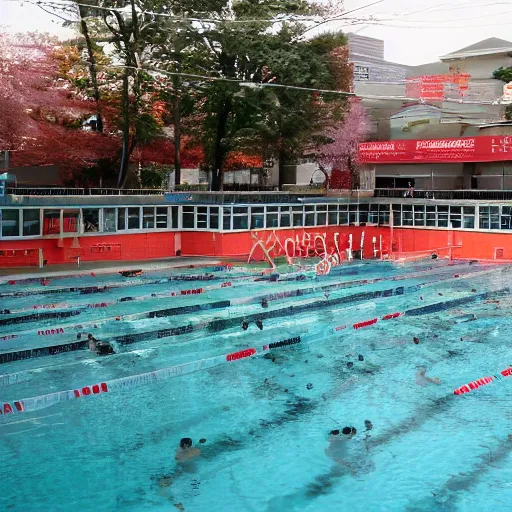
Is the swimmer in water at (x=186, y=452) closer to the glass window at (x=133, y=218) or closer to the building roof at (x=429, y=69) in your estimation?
the glass window at (x=133, y=218)

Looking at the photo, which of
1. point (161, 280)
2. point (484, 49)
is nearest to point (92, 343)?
point (161, 280)

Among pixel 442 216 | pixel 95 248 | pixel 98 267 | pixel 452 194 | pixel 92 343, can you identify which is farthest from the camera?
pixel 452 194

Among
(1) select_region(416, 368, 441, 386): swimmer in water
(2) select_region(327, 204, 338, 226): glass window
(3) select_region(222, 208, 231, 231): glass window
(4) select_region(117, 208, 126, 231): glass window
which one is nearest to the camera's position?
(1) select_region(416, 368, 441, 386): swimmer in water

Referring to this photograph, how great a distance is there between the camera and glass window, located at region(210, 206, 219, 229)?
2828 centimetres

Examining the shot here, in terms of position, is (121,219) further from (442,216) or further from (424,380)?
(424,380)

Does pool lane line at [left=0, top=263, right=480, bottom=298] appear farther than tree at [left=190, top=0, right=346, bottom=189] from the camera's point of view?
No

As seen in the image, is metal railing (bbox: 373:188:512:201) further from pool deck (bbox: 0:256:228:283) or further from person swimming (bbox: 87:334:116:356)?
person swimming (bbox: 87:334:116:356)

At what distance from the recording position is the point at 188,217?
28719 millimetres

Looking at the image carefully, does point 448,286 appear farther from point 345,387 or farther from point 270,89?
point 270,89

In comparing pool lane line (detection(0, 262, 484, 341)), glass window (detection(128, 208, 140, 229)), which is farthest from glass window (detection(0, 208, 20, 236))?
pool lane line (detection(0, 262, 484, 341))

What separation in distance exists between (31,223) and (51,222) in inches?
30.3

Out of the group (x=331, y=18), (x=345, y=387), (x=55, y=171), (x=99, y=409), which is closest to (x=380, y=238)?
(x=331, y=18)

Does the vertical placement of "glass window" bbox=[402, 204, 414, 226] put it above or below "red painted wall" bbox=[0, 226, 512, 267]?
above

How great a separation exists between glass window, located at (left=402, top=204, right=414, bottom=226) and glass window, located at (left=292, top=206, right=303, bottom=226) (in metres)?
4.37
